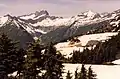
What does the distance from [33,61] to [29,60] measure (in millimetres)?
517

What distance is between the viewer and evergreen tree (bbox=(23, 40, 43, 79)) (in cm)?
3934

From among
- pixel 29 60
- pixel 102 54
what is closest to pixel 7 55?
pixel 29 60

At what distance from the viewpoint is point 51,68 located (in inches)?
1620

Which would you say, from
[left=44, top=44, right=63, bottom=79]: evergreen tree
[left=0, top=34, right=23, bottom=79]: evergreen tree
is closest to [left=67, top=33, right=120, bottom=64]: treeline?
[left=44, top=44, right=63, bottom=79]: evergreen tree

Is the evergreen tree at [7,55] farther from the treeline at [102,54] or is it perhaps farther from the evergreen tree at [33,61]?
the treeline at [102,54]

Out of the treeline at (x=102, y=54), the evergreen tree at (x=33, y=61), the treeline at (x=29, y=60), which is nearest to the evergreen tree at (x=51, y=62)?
the treeline at (x=29, y=60)

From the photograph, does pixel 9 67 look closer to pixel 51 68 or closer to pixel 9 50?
pixel 9 50

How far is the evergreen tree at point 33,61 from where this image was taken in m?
39.3

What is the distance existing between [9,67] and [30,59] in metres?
2.82

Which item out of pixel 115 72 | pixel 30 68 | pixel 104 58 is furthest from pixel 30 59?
pixel 104 58

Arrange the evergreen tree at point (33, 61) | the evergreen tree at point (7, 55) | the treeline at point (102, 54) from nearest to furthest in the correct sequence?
the evergreen tree at point (7, 55), the evergreen tree at point (33, 61), the treeline at point (102, 54)

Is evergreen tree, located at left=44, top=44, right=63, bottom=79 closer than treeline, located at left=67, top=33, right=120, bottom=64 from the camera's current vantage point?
Yes

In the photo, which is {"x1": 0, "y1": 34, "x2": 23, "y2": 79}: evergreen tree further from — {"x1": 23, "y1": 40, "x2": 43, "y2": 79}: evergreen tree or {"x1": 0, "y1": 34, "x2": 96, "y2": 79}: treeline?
{"x1": 23, "y1": 40, "x2": 43, "y2": 79}: evergreen tree

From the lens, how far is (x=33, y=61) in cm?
3944
